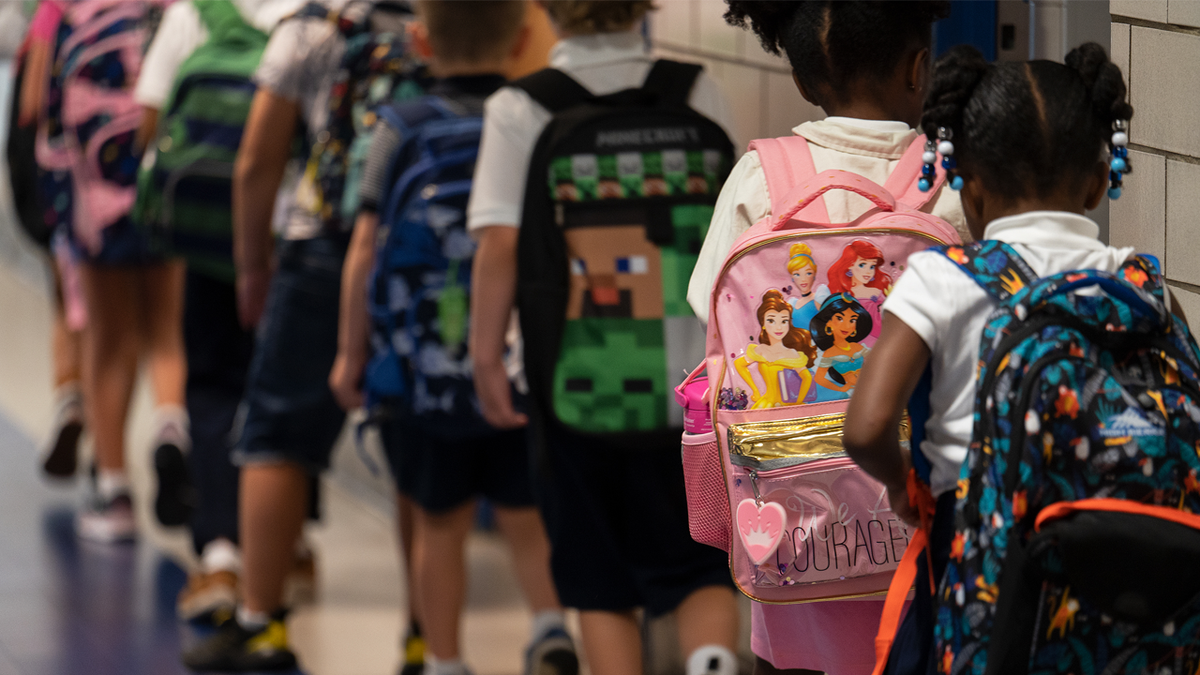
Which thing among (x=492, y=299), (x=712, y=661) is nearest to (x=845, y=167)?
(x=492, y=299)

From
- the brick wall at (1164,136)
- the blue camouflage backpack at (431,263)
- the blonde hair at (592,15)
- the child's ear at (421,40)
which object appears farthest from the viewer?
the child's ear at (421,40)

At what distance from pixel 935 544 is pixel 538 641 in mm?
1990

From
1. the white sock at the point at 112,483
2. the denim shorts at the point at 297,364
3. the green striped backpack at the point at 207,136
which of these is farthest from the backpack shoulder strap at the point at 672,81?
the white sock at the point at 112,483

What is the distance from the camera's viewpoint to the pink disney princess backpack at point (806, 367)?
6.19 feet

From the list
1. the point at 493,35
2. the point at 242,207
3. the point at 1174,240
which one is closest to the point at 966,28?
the point at 1174,240

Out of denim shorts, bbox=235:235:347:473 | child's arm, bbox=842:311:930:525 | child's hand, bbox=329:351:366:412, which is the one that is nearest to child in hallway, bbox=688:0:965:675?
child's arm, bbox=842:311:930:525

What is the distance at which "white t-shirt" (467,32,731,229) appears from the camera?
9.14 ft

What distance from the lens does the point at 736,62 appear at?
327cm

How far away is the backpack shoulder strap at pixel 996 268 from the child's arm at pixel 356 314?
81.3 inches

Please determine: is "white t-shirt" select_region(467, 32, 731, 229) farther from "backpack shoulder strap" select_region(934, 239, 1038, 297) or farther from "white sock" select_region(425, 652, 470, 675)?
"white sock" select_region(425, 652, 470, 675)

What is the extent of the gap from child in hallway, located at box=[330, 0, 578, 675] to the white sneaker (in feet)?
7.36

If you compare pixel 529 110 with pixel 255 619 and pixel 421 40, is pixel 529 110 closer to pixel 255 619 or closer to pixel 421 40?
pixel 421 40

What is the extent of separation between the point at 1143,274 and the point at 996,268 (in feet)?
0.53

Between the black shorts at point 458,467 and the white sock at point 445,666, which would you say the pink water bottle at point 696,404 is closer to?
the black shorts at point 458,467
